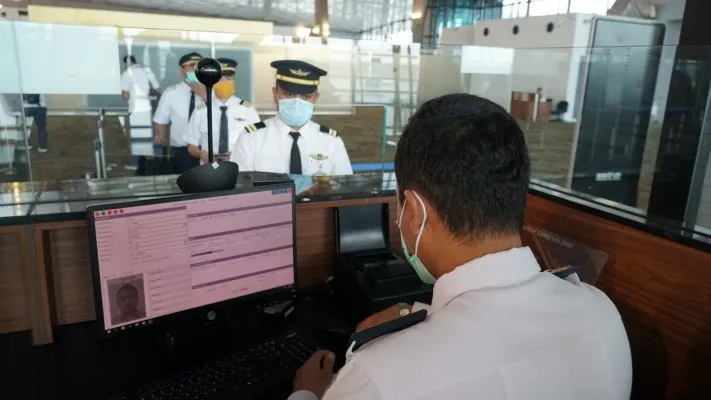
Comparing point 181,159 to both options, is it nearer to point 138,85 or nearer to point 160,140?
point 160,140

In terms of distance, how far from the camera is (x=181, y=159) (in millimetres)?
4242

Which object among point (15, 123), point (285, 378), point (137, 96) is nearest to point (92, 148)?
point (137, 96)

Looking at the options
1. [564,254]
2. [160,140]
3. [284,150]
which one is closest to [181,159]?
[160,140]

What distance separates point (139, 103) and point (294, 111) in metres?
2.15

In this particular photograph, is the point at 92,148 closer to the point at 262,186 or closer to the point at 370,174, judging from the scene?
the point at 370,174

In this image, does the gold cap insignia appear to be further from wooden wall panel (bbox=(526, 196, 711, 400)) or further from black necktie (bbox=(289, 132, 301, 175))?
wooden wall panel (bbox=(526, 196, 711, 400))

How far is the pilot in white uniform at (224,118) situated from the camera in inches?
152

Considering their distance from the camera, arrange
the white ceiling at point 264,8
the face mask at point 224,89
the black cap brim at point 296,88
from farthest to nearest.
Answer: the white ceiling at point 264,8 → the face mask at point 224,89 → the black cap brim at point 296,88

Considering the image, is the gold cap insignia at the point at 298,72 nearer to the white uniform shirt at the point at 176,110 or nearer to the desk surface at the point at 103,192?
the white uniform shirt at the point at 176,110

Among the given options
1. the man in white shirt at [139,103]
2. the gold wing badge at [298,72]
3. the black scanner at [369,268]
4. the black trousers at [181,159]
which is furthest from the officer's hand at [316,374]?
the man in white shirt at [139,103]

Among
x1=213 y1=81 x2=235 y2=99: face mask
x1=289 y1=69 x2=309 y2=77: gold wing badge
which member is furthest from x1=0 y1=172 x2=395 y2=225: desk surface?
x1=213 y1=81 x2=235 y2=99: face mask

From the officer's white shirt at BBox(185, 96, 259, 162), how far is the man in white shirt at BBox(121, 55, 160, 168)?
627 millimetres

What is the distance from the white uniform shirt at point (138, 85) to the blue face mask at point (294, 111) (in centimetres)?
199

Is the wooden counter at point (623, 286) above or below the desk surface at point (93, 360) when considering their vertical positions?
above
